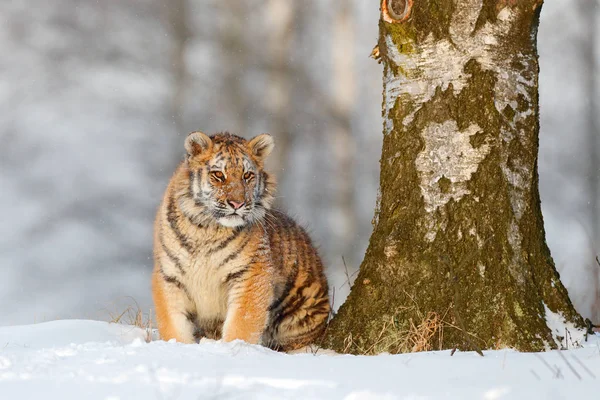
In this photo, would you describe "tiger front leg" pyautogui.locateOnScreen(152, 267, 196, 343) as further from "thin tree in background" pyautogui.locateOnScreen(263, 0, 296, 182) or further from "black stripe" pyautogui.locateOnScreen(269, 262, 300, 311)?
"thin tree in background" pyautogui.locateOnScreen(263, 0, 296, 182)

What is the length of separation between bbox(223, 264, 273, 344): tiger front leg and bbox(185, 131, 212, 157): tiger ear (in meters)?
0.93

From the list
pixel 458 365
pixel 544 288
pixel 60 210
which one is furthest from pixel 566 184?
pixel 458 365

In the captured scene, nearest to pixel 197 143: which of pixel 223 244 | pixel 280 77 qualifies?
pixel 223 244

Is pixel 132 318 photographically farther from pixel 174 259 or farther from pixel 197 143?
pixel 197 143

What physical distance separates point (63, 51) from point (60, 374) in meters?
10.8

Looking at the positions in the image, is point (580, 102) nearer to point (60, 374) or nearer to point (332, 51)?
point (332, 51)

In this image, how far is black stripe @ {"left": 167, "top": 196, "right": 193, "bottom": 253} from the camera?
5.27 meters

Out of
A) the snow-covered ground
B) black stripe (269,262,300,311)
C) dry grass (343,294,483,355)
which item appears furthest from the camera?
black stripe (269,262,300,311)

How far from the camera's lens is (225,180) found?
5320 mm

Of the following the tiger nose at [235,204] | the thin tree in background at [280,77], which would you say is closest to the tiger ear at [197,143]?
the tiger nose at [235,204]

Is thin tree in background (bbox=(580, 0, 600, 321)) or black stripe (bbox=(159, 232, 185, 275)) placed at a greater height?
thin tree in background (bbox=(580, 0, 600, 321))

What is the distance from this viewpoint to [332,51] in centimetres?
1332

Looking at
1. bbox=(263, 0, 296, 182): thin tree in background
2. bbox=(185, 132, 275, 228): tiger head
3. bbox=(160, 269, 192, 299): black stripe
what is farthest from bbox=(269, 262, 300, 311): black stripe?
bbox=(263, 0, 296, 182): thin tree in background

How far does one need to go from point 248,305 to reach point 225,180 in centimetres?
89
